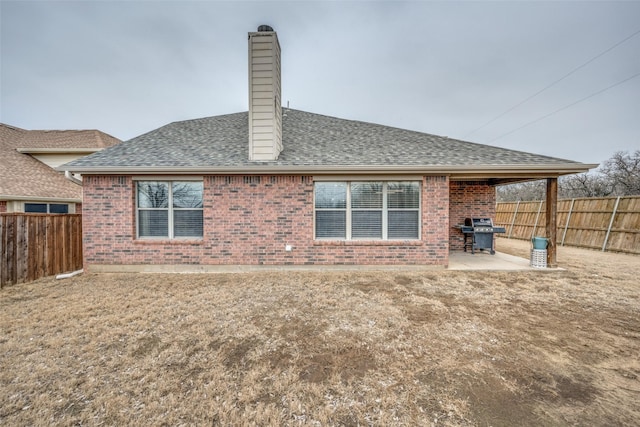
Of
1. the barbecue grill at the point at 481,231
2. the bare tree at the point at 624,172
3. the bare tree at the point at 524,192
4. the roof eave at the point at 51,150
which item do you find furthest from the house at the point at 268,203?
the bare tree at the point at 524,192

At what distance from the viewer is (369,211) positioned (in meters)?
7.06

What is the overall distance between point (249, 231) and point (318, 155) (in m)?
2.79

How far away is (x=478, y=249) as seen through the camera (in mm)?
9711

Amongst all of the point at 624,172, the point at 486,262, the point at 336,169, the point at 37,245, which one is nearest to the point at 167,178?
the point at 37,245

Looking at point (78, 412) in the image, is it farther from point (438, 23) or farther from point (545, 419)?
point (438, 23)

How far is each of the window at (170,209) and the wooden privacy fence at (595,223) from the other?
1466cm

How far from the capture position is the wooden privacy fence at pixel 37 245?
5734mm

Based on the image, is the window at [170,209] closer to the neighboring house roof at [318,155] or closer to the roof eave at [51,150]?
the neighboring house roof at [318,155]

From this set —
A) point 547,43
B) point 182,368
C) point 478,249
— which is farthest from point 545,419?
point 547,43

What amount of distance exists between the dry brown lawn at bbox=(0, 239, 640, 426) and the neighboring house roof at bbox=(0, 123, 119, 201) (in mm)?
6354

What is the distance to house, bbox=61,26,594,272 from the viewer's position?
677 cm

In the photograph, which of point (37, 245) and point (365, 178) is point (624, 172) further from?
point (37, 245)

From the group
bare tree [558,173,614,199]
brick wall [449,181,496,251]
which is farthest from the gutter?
bare tree [558,173,614,199]

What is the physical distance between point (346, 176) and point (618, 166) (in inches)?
1093
